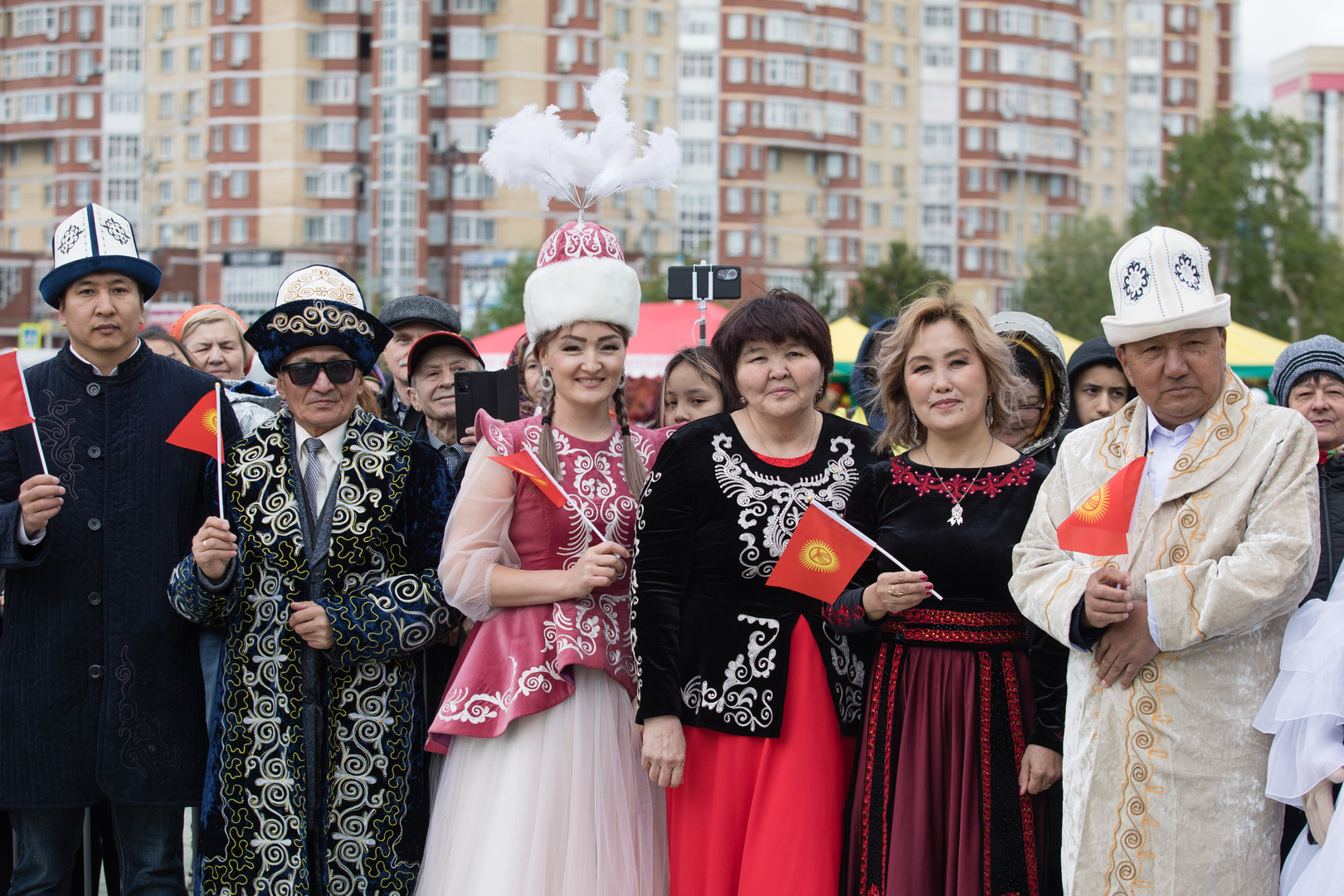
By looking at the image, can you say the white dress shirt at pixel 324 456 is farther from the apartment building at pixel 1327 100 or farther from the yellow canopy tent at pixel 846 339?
the apartment building at pixel 1327 100

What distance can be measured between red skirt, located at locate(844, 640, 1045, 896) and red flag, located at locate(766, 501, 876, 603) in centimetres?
34

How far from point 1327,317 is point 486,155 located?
4447 centimetres

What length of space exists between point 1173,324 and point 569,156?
1898 mm

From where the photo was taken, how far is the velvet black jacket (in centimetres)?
362

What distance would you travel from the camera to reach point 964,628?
11.4ft

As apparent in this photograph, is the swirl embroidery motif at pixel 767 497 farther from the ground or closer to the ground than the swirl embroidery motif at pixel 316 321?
closer to the ground

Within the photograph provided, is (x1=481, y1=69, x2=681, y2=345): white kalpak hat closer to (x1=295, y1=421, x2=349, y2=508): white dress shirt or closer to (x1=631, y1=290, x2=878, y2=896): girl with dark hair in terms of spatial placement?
(x1=631, y1=290, x2=878, y2=896): girl with dark hair

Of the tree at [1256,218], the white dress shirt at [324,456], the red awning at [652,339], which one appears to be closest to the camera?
the white dress shirt at [324,456]

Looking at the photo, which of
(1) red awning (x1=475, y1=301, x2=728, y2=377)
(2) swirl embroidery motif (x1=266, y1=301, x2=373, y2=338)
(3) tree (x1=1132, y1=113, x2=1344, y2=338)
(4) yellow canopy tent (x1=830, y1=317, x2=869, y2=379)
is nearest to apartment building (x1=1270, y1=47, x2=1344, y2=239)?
(3) tree (x1=1132, y1=113, x2=1344, y2=338)

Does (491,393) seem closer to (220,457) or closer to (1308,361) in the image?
(220,457)

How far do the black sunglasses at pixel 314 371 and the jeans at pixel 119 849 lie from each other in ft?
4.53

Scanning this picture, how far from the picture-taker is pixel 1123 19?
73188 millimetres

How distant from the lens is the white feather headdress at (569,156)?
4062 millimetres

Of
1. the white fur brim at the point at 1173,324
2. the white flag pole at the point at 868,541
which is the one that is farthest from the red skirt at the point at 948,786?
the white fur brim at the point at 1173,324
